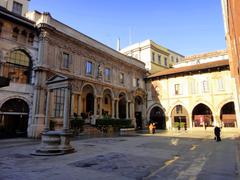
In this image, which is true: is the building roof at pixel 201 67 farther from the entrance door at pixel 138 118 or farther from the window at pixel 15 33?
the window at pixel 15 33

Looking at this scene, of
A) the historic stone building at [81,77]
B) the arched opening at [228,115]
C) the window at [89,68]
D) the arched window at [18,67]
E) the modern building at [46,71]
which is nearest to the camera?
the modern building at [46,71]

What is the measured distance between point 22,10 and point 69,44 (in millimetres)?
10622

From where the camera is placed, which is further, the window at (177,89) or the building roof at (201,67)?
the window at (177,89)

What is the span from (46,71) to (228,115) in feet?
83.5

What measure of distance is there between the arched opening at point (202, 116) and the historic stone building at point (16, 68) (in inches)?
939

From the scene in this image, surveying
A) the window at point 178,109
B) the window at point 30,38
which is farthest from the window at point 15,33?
the window at point 178,109

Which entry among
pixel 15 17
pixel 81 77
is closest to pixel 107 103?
pixel 81 77

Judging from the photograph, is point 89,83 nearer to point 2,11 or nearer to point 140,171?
point 2,11

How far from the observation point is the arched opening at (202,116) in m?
29.2

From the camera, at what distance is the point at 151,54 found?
39.8 meters

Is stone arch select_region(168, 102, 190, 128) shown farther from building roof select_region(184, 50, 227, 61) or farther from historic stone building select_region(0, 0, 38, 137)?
historic stone building select_region(0, 0, 38, 137)

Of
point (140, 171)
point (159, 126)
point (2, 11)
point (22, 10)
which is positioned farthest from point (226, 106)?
point (22, 10)

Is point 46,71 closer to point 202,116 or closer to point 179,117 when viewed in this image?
point 179,117

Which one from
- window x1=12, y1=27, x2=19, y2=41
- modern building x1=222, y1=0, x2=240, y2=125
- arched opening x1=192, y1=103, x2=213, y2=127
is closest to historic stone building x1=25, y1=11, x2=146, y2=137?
window x1=12, y1=27, x2=19, y2=41
